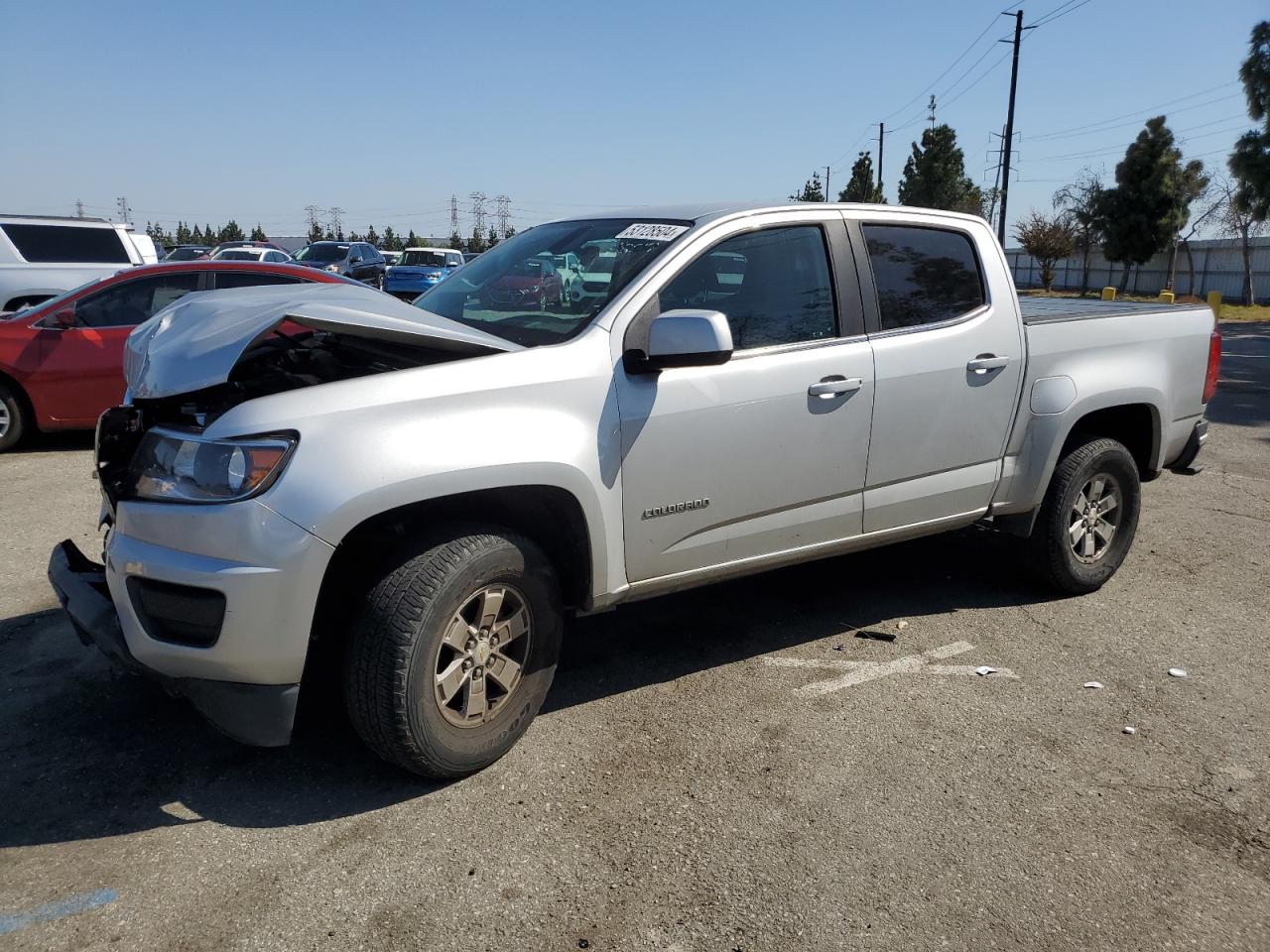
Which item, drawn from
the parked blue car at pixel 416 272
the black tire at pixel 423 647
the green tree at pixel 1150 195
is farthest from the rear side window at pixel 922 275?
the green tree at pixel 1150 195

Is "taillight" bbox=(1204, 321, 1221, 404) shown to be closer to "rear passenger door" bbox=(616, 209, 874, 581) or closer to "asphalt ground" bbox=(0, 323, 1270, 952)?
"asphalt ground" bbox=(0, 323, 1270, 952)

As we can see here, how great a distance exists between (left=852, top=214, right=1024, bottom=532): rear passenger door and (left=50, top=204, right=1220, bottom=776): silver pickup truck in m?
0.01

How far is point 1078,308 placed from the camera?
18.6ft

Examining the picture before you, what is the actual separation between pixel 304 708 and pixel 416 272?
2416 centimetres

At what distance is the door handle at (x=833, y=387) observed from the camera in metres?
4.04

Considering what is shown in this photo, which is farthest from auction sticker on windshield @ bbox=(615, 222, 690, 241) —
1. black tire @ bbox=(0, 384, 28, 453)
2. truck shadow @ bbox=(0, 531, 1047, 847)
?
black tire @ bbox=(0, 384, 28, 453)

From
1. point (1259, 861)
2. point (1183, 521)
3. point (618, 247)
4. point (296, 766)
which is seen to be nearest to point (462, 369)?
point (618, 247)

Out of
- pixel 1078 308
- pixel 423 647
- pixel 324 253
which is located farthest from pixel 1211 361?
pixel 324 253

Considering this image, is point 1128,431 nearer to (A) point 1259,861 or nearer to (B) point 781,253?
(B) point 781,253

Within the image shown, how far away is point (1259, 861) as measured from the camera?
10.1 ft

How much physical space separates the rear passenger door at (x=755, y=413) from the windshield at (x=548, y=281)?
22 centimetres

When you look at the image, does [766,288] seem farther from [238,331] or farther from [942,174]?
[942,174]

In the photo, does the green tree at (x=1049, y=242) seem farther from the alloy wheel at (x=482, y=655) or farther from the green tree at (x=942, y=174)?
the alloy wheel at (x=482, y=655)

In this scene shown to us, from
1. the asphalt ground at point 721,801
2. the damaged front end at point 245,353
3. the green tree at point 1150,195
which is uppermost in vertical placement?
the green tree at point 1150,195
